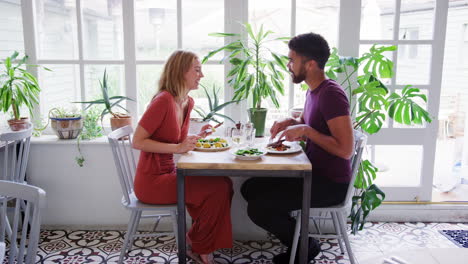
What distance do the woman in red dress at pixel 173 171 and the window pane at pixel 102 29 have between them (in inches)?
36.9

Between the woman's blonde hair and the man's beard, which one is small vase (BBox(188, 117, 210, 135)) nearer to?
the woman's blonde hair

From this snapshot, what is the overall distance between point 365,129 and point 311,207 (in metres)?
0.87

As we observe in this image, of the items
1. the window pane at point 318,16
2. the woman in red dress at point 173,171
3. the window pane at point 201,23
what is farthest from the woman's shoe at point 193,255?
the window pane at point 318,16

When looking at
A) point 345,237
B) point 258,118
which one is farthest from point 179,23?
point 345,237

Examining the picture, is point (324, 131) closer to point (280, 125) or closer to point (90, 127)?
point (280, 125)

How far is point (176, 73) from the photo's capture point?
2.31 metres

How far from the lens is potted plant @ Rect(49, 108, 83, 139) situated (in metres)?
2.90

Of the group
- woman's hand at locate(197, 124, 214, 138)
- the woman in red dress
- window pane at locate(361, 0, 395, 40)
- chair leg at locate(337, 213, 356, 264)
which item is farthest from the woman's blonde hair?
window pane at locate(361, 0, 395, 40)

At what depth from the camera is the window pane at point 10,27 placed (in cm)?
310

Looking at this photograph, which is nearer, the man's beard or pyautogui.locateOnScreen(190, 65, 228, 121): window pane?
the man's beard

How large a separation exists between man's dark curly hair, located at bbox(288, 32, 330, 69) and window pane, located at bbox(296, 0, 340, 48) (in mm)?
806

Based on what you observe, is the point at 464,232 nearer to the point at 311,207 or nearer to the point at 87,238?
the point at 311,207

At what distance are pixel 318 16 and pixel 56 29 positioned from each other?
1955mm

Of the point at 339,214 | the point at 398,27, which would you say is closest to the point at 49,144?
the point at 339,214
